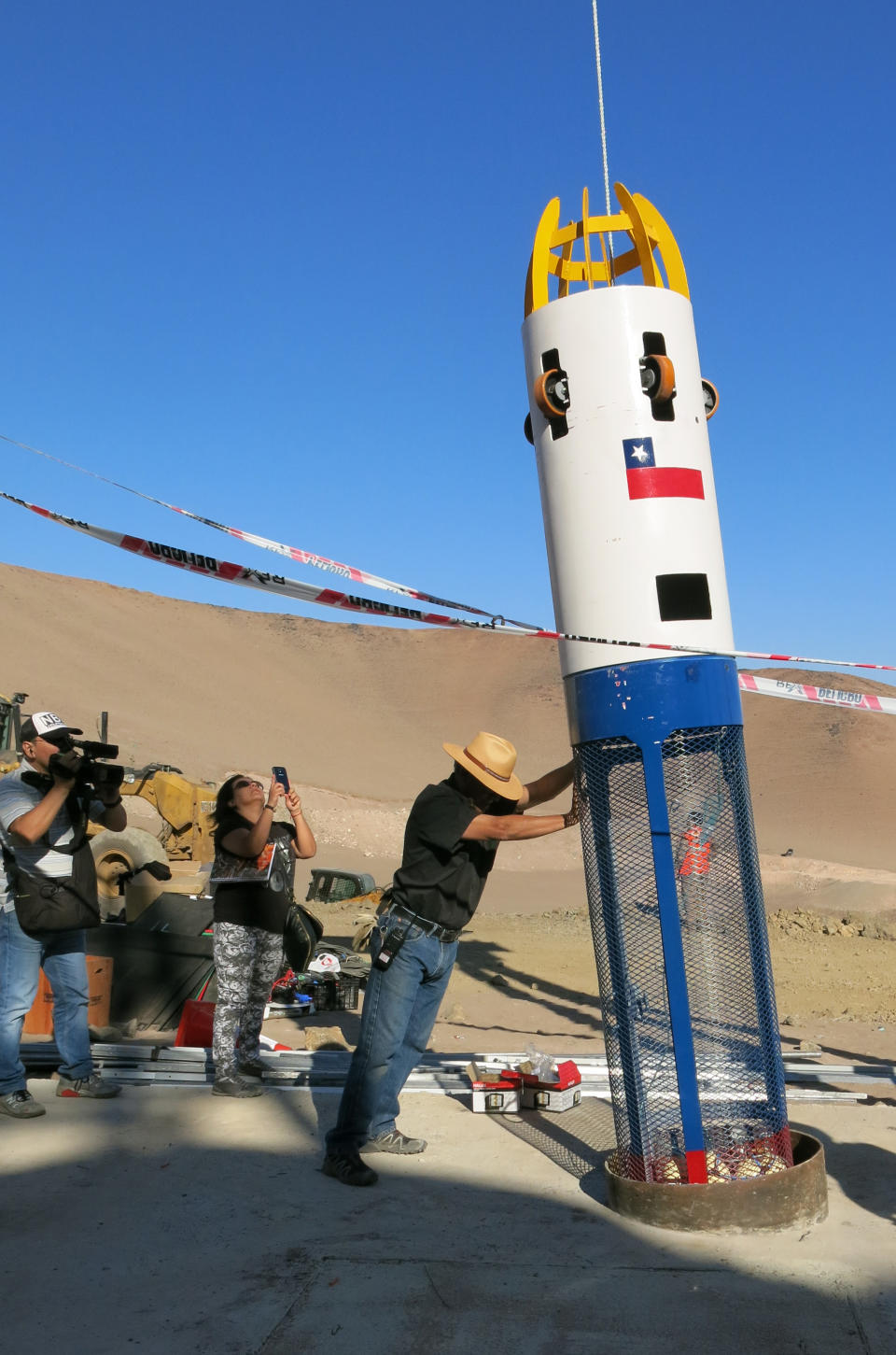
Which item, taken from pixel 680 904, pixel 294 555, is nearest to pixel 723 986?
pixel 680 904

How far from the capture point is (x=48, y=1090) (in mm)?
6176

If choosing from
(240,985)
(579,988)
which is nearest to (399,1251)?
(240,985)

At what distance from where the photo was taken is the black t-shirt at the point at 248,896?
6.28 meters

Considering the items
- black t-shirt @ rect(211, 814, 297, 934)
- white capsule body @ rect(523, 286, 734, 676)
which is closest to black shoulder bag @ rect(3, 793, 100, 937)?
black t-shirt @ rect(211, 814, 297, 934)

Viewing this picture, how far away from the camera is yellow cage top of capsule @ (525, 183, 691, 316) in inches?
199

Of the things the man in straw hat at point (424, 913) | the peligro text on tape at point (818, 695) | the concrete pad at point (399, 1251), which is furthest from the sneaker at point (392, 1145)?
the peligro text on tape at point (818, 695)

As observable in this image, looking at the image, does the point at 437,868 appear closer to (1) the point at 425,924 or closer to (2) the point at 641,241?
(1) the point at 425,924

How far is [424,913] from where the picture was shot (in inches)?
193

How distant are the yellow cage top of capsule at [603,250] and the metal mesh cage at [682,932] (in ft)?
6.60

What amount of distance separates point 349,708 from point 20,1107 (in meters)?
61.6

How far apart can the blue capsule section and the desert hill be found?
22.9 metres

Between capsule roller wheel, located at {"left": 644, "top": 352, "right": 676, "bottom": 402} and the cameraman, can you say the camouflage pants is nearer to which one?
the cameraman

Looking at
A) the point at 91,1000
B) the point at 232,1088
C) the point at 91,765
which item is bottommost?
the point at 232,1088

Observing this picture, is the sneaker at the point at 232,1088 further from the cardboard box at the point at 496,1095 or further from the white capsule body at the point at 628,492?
the white capsule body at the point at 628,492
